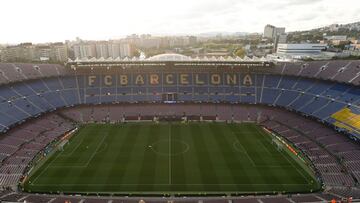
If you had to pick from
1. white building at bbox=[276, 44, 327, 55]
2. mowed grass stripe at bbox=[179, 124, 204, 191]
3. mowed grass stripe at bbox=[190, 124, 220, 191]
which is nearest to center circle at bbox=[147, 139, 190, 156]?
mowed grass stripe at bbox=[179, 124, 204, 191]

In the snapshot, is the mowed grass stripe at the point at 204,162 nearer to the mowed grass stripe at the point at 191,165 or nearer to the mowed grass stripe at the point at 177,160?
the mowed grass stripe at the point at 191,165

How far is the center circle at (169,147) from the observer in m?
49.1

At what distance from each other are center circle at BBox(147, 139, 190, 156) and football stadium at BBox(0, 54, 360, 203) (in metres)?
0.20

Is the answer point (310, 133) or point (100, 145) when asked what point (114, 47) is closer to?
point (100, 145)

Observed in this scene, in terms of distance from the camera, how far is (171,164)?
146 ft

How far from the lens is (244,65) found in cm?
7688

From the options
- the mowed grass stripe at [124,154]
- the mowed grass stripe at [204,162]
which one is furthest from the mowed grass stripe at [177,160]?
the mowed grass stripe at [124,154]

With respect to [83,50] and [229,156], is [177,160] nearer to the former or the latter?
[229,156]

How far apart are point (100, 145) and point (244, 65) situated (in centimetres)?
4614

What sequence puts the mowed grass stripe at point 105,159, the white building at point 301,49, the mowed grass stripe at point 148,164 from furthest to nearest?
the white building at point 301,49, the mowed grass stripe at point 105,159, the mowed grass stripe at point 148,164

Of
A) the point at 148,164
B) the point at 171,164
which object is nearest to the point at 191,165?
the point at 171,164

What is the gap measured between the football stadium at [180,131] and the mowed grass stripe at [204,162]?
0.21 m

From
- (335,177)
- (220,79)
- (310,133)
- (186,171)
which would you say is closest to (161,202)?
(186,171)

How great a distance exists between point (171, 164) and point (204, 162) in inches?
223
